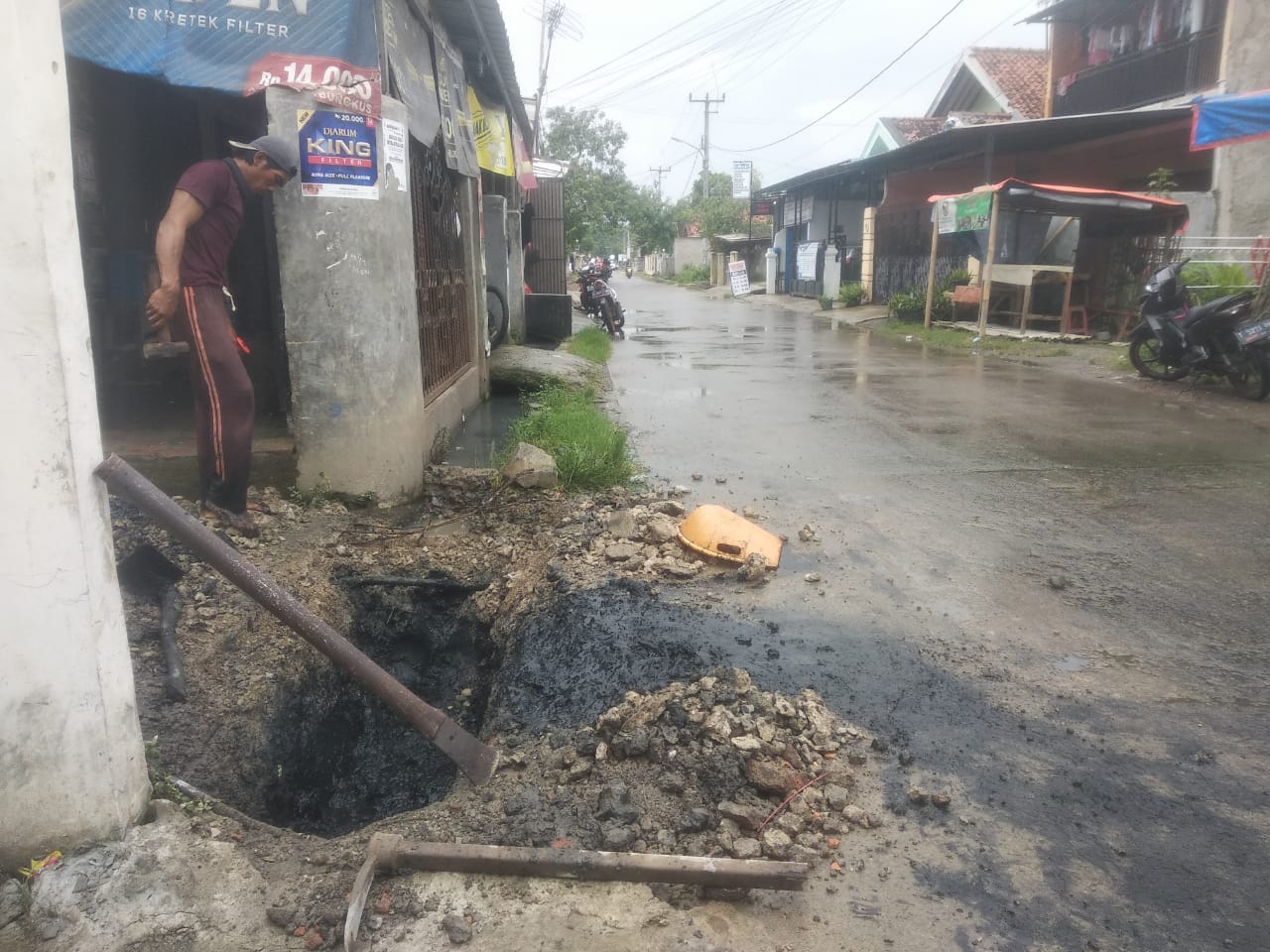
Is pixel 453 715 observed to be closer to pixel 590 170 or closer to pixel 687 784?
pixel 687 784

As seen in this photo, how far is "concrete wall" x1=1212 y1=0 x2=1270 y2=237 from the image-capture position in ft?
43.7

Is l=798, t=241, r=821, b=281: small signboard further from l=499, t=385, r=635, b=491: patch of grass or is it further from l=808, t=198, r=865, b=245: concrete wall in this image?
l=499, t=385, r=635, b=491: patch of grass

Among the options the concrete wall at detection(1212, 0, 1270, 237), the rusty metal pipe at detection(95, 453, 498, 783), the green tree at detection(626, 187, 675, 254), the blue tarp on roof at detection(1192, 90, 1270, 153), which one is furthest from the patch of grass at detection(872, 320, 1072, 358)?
the green tree at detection(626, 187, 675, 254)

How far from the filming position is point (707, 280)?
45.5 m

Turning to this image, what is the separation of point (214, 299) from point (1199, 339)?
9.06 metres

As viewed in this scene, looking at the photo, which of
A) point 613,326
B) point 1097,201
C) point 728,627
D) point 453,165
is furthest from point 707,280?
point 728,627

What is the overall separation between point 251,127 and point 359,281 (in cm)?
214

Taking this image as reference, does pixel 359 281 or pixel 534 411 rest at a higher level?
pixel 359 281

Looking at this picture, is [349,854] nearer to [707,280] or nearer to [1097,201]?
[1097,201]

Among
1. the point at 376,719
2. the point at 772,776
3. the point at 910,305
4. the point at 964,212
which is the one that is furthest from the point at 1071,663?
the point at 910,305

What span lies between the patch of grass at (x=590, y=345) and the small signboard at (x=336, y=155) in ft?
23.4

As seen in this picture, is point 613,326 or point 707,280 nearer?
point 613,326

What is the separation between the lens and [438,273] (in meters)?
7.25

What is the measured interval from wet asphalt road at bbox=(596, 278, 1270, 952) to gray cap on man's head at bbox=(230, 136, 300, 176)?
2861 mm
